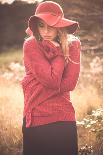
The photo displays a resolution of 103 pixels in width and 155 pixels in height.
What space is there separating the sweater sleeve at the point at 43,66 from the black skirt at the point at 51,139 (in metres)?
0.33

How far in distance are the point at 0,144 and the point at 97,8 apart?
259 centimetres

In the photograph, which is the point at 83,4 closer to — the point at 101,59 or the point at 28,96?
the point at 101,59

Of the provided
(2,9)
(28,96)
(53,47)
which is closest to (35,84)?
(28,96)

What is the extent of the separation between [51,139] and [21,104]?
1824 mm

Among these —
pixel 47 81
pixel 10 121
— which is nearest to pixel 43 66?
pixel 47 81

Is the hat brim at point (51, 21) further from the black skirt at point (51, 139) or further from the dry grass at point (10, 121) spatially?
the dry grass at point (10, 121)

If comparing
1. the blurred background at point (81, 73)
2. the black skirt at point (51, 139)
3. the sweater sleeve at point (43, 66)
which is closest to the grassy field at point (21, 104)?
the blurred background at point (81, 73)

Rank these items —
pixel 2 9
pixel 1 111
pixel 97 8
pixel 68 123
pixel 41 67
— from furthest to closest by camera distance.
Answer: pixel 2 9 → pixel 97 8 → pixel 1 111 → pixel 68 123 → pixel 41 67

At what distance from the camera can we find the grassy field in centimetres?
437

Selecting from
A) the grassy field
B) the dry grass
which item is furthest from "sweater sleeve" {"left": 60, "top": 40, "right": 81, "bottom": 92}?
the dry grass

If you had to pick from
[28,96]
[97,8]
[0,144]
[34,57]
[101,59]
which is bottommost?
[0,144]

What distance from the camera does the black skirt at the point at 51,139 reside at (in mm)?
3035

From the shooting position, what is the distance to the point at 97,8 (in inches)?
233

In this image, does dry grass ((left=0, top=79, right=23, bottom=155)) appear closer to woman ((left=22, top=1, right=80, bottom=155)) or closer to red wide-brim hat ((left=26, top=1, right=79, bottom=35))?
woman ((left=22, top=1, right=80, bottom=155))
